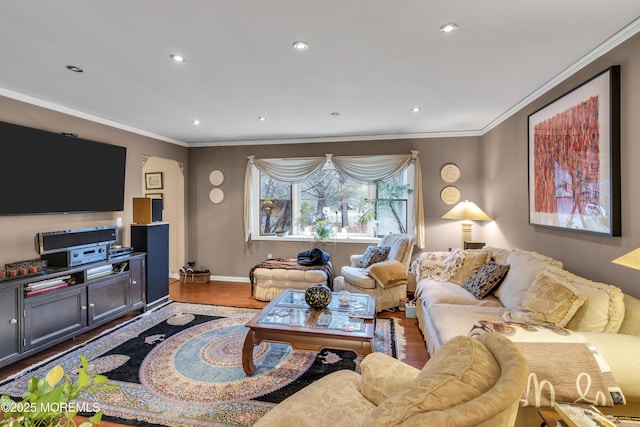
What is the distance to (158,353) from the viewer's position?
2846mm

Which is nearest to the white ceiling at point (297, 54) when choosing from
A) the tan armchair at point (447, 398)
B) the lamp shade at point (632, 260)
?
the lamp shade at point (632, 260)

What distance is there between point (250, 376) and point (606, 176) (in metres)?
3.01

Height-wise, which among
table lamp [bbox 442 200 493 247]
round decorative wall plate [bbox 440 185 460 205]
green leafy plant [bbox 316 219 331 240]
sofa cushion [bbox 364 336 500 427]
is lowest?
sofa cushion [bbox 364 336 500 427]

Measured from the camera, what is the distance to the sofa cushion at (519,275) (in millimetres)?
2469

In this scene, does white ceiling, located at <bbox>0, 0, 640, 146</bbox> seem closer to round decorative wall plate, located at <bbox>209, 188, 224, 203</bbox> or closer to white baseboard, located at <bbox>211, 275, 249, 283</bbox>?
round decorative wall plate, located at <bbox>209, 188, 224, 203</bbox>

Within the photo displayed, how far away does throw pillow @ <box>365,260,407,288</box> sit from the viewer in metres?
3.83

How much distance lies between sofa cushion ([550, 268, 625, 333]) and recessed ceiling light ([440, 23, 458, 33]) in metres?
1.85

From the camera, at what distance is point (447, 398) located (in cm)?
88

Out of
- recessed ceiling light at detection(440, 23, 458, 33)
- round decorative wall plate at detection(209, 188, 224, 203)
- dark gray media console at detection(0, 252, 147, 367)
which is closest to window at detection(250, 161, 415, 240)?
round decorative wall plate at detection(209, 188, 224, 203)

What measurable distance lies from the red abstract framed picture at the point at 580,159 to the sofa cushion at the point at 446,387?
1.84 m

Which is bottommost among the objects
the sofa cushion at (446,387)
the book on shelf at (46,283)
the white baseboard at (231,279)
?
the white baseboard at (231,279)

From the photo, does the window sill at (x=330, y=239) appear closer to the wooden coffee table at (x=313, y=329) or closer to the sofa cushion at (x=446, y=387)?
the wooden coffee table at (x=313, y=329)

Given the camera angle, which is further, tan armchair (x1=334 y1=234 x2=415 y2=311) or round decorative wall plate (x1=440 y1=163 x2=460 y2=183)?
round decorative wall plate (x1=440 y1=163 x2=460 y2=183)

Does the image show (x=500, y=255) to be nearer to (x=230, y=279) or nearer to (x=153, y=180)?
(x=230, y=279)
